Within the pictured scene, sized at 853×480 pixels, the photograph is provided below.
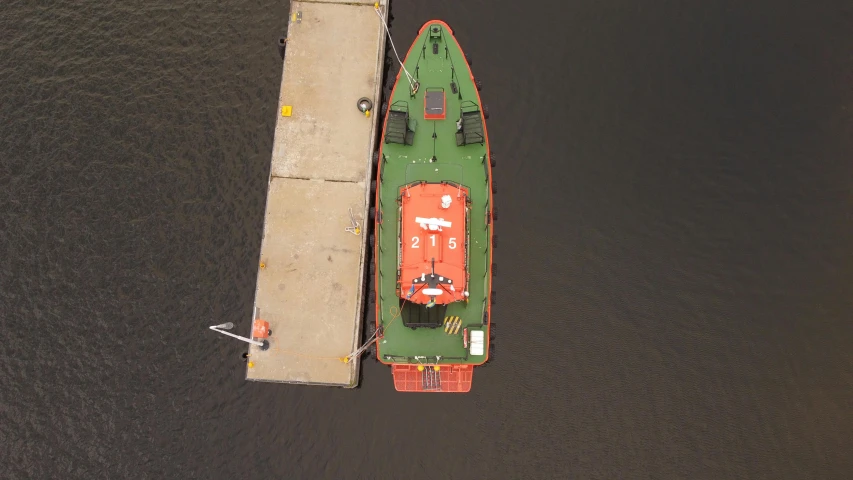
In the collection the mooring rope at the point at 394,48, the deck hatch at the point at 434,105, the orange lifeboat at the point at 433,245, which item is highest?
the mooring rope at the point at 394,48

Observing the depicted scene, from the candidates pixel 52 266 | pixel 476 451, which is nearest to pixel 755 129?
pixel 476 451

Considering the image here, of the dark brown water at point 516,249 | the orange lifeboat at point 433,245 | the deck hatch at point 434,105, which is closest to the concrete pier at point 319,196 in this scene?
the dark brown water at point 516,249

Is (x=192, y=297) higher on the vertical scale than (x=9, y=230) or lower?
lower

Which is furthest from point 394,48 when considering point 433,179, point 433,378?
point 433,378

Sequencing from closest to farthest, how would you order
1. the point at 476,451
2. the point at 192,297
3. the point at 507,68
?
the point at 476,451 → the point at 192,297 → the point at 507,68

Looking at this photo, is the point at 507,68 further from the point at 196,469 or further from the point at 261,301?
the point at 196,469

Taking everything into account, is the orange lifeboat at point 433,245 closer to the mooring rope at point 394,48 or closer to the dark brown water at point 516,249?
the dark brown water at point 516,249

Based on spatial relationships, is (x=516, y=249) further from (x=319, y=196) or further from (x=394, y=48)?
(x=394, y=48)
